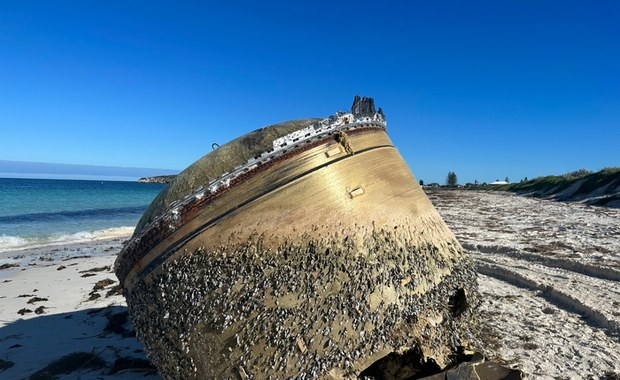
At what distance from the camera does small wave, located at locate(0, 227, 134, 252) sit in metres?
16.8

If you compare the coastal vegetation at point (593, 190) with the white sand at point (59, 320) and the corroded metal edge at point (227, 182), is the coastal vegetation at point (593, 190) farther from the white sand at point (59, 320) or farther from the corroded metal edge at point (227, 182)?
the white sand at point (59, 320)

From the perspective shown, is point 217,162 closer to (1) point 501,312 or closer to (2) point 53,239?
(1) point 501,312

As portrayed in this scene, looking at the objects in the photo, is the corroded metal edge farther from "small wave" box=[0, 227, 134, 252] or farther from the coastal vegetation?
the coastal vegetation

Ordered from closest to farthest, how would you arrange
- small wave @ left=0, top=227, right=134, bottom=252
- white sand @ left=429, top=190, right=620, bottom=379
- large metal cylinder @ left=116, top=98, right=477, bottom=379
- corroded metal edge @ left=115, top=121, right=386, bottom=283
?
large metal cylinder @ left=116, top=98, right=477, bottom=379, corroded metal edge @ left=115, top=121, right=386, bottom=283, white sand @ left=429, top=190, right=620, bottom=379, small wave @ left=0, top=227, right=134, bottom=252

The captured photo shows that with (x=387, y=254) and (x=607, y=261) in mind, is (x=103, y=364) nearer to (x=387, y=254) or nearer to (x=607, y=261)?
(x=387, y=254)

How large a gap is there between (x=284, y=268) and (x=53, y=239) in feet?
64.5

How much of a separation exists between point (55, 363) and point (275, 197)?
362 centimetres

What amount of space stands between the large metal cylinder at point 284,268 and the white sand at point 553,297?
192cm

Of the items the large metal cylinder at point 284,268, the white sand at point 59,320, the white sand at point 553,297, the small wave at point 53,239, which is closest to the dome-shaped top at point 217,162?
the large metal cylinder at point 284,268

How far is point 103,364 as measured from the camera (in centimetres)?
455

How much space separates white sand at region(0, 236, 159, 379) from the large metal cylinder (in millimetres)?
1952

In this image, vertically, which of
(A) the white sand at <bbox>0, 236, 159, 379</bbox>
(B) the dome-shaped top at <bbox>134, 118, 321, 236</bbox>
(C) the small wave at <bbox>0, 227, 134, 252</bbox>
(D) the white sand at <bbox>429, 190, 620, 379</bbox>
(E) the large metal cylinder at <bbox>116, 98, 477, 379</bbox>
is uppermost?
(B) the dome-shaped top at <bbox>134, 118, 321, 236</bbox>

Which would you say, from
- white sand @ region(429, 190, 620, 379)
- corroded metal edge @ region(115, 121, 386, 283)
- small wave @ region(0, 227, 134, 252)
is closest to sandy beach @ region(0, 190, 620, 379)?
white sand @ region(429, 190, 620, 379)

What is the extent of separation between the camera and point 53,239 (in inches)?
734
